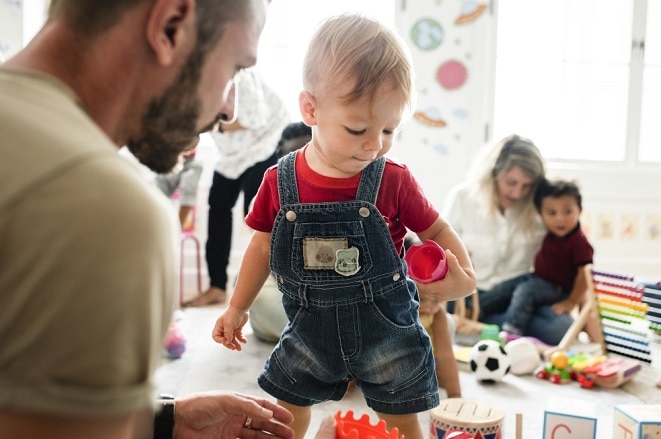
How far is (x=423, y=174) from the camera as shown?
3.98 meters

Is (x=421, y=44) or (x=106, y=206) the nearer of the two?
(x=106, y=206)

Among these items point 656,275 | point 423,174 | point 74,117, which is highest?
point 74,117

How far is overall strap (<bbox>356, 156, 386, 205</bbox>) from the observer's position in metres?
1.21

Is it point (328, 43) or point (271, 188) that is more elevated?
point (328, 43)

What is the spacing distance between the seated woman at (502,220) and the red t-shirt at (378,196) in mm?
1604

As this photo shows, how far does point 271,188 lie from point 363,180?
6.6 inches

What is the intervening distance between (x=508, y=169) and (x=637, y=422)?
4.42ft

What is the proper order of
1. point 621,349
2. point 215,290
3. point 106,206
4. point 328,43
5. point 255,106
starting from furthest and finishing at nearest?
point 215,290
point 255,106
point 621,349
point 328,43
point 106,206

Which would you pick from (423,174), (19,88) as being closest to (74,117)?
(19,88)

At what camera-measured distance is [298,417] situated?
4.29 feet

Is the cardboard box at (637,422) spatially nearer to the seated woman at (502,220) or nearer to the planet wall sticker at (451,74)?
the seated woman at (502,220)

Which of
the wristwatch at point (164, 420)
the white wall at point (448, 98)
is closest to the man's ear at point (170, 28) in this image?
the wristwatch at point (164, 420)

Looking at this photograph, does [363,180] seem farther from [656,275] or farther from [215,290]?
[656,275]

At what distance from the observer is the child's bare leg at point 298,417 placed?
1295mm
